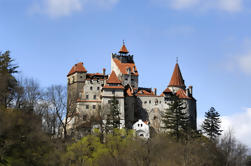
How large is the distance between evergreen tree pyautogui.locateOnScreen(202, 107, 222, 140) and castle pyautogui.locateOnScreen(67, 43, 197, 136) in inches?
272

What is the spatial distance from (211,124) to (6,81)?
4201cm

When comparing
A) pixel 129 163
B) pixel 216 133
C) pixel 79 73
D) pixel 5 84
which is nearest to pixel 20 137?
pixel 5 84

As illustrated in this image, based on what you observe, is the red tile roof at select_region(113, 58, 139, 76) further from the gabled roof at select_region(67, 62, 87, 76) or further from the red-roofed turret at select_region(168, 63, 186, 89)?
the red-roofed turret at select_region(168, 63, 186, 89)

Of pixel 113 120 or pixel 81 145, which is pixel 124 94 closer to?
pixel 113 120

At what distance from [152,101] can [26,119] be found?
4921cm

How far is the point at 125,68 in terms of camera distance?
92.8 metres

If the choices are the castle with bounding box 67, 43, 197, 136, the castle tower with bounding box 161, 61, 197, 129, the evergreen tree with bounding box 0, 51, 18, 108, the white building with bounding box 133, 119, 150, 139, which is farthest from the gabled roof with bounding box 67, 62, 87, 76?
the evergreen tree with bounding box 0, 51, 18, 108

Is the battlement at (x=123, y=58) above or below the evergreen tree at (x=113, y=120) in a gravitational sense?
above

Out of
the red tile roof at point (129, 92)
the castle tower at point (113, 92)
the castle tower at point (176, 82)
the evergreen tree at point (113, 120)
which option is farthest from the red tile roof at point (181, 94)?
the evergreen tree at point (113, 120)

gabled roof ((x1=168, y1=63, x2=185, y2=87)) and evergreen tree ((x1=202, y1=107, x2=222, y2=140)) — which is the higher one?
gabled roof ((x1=168, y1=63, x2=185, y2=87))

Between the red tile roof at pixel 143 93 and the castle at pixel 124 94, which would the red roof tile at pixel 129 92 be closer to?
the castle at pixel 124 94

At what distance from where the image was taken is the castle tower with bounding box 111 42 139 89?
9131cm

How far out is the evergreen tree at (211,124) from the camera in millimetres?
78562

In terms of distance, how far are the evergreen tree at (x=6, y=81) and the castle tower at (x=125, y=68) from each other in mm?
38368
